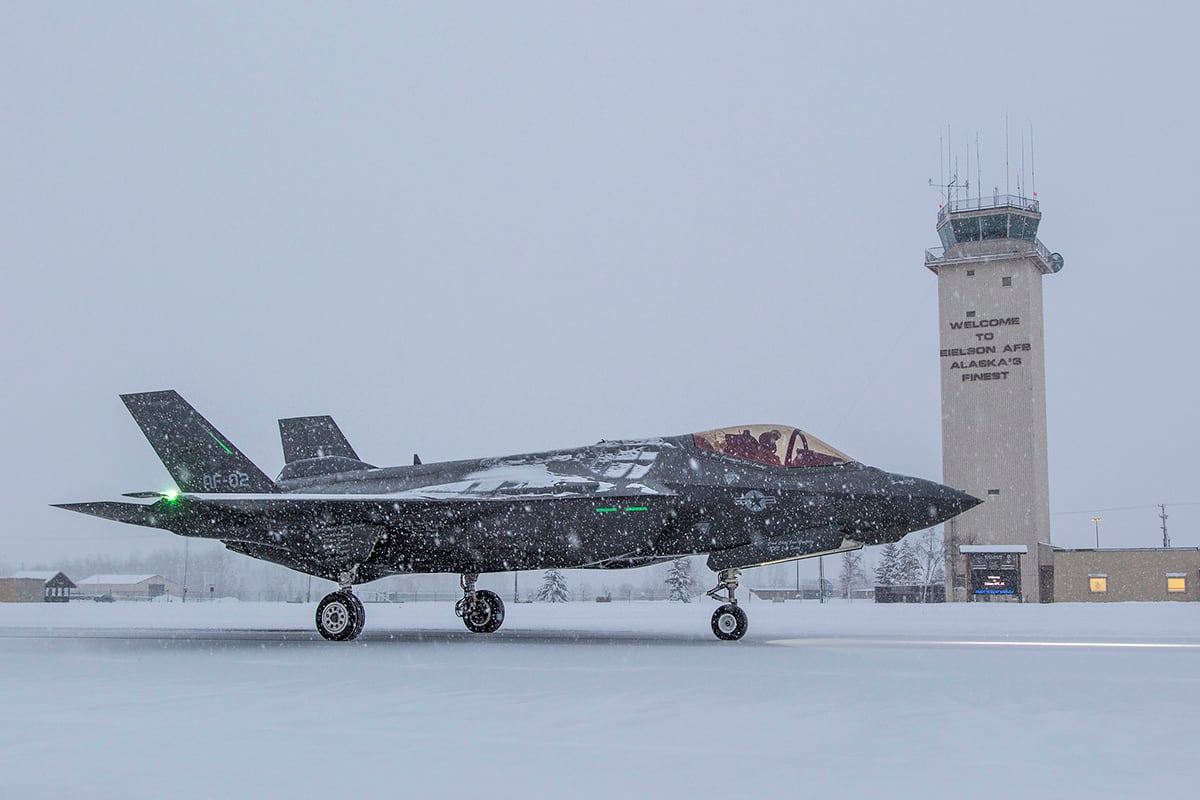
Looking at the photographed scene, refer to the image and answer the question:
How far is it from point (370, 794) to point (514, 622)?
17379mm

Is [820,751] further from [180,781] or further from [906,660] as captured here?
[906,660]

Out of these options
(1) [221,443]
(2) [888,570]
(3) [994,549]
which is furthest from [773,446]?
(2) [888,570]

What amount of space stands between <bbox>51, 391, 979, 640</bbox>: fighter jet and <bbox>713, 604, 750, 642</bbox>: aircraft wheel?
0.02 m

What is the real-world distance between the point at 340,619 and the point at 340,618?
0.6 inches

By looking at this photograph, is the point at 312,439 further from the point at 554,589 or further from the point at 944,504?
the point at 554,589

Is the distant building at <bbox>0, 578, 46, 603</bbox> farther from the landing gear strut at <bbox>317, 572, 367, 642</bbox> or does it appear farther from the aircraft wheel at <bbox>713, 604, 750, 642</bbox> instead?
the aircraft wheel at <bbox>713, 604, 750, 642</bbox>

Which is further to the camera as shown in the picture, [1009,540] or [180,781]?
[1009,540]

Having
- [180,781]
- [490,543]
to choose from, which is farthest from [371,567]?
[180,781]

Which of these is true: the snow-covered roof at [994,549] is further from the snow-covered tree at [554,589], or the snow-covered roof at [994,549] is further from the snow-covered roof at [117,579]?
the snow-covered roof at [117,579]

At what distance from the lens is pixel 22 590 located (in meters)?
69.5

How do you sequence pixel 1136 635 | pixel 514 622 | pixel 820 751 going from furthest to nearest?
pixel 514 622 → pixel 1136 635 → pixel 820 751

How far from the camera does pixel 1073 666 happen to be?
10195mm

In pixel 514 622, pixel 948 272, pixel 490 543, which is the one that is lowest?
pixel 514 622

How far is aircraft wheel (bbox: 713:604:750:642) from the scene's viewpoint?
14062mm
